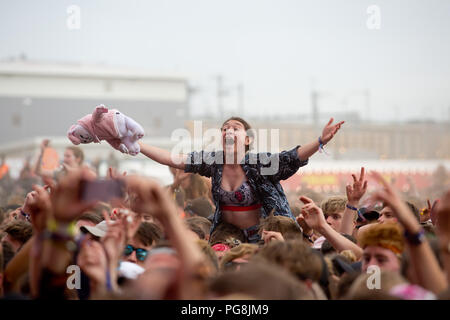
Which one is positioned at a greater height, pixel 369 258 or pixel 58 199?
pixel 58 199

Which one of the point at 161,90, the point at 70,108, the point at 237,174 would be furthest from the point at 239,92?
the point at 237,174

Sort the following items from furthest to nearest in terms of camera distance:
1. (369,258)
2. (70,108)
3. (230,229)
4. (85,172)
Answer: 1. (70,108)
2. (230,229)
3. (369,258)
4. (85,172)

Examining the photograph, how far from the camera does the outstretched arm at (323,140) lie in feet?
13.8

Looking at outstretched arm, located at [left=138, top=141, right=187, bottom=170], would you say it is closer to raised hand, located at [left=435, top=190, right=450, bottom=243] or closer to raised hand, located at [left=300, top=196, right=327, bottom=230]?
raised hand, located at [left=300, top=196, right=327, bottom=230]

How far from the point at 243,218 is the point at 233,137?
586 millimetres

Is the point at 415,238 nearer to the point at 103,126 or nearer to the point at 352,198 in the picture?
the point at 352,198

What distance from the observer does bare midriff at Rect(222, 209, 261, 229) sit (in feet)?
15.1

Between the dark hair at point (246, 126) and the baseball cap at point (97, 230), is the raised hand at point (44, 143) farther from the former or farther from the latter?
the baseball cap at point (97, 230)

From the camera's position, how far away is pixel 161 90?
4009cm

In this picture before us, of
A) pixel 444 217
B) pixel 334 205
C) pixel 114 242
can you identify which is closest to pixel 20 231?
pixel 114 242

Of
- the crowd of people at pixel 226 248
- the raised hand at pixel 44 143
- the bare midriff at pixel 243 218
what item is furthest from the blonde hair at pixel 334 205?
the raised hand at pixel 44 143

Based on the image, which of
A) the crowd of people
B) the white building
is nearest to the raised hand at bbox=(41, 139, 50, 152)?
the crowd of people
